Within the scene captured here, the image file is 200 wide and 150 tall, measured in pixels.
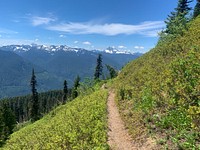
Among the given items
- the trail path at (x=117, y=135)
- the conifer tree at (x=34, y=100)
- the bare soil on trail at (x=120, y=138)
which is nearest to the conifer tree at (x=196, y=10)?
the trail path at (x=117, y=135)

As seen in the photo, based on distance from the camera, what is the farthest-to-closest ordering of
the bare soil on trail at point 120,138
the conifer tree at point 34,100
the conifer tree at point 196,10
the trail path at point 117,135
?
the conifer tree at point 34,100 → the conifer tree at point 196,10 → the trail path at point 117,135 → the bare soil on trail at point 120,138

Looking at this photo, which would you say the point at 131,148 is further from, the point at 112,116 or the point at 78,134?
the point at 112,116

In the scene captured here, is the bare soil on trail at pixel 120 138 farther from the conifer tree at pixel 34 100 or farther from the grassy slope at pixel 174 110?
the conifer tree at pixel 34 100

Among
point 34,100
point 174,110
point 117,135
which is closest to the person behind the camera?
point 174,110

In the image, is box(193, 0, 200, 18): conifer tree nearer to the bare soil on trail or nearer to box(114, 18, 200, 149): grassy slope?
box(114, 18, 200, 149): grassy slope

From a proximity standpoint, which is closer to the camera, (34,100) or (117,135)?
(117,135)

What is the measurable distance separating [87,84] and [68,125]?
45528 millimetres

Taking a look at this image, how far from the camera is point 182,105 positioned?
53.3 ft

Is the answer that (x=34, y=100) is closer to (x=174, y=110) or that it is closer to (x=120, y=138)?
(x=120, y=138)

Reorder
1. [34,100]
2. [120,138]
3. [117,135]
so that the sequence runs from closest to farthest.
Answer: [120,138] < [117,135] < [34,100]

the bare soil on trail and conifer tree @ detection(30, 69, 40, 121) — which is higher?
the bare soil on trail

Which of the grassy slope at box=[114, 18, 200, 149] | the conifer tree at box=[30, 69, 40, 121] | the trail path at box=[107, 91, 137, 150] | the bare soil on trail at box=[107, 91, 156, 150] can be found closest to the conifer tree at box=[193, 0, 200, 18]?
the grassy slope at box=[114, 18, 200, 149]

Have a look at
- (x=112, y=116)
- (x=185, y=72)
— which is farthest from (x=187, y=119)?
(x=112, y=116)

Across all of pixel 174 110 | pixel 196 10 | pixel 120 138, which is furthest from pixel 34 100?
pixel 174 110
